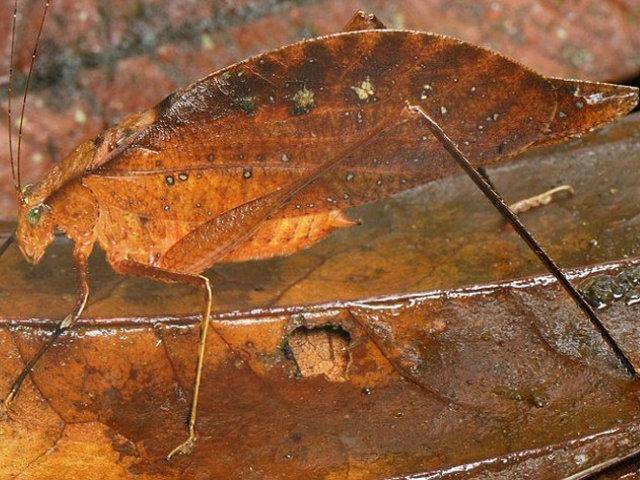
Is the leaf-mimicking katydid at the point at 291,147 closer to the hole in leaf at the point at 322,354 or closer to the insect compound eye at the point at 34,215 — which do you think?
the insect compound eye at the point at 34,215

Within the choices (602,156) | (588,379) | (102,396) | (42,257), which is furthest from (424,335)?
(42,257)

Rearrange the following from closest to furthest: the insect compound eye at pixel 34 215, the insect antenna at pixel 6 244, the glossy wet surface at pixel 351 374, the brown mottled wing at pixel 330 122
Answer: the glossy wet surface at pixel 351 374, the brown mottled wing at pixel 330 122, the insect compound eye at pixel 34 215, the insect antenna at pixel 6 244

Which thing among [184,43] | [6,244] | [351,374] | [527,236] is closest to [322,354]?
[351,374]

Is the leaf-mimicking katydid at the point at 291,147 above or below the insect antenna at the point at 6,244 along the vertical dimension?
above

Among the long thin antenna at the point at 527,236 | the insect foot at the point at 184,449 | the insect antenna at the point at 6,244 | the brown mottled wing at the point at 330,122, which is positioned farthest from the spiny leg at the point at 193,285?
the long thin antenna at the point at 527,236

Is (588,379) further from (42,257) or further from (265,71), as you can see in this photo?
(42,257)
